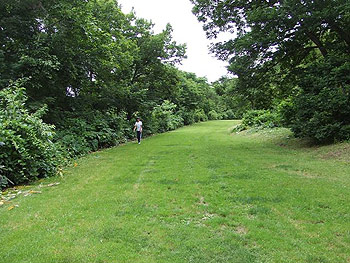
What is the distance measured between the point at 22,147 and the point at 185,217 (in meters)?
5.09

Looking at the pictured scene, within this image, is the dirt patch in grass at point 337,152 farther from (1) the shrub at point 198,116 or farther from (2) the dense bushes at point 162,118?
(1) the shrub at point 198,116

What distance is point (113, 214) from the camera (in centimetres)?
429

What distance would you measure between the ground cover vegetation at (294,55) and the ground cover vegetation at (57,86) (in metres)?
6.30

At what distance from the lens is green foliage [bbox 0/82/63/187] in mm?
6641

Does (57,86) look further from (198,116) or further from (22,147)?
(198,116)

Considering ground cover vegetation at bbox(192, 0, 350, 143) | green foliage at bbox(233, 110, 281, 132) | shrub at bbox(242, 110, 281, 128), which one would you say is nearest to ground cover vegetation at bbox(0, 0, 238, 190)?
ground cover vegetation at bbox(192, 0, 350, 143)

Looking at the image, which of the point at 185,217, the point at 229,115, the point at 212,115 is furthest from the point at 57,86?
the point at 229,115

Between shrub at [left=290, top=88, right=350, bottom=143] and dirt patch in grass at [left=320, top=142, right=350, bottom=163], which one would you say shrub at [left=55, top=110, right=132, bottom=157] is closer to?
dirt patch in grass at [left=320, top=142, right=350, bottom=163]

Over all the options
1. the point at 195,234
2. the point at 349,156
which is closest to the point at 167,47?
the point at 349,156

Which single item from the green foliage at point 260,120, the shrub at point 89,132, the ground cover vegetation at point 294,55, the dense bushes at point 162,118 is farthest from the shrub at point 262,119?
the shrub at point 89,132

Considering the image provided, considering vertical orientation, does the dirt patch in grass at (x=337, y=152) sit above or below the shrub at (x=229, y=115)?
below

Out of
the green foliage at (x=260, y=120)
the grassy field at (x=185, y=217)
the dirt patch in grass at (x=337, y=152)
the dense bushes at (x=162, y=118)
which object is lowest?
the dirt patch in grass at (x=337, y=152)

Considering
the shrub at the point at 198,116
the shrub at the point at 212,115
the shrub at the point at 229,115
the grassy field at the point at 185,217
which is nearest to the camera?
the grassy field at the point at 185,217

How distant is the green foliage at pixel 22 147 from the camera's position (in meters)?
6.64
